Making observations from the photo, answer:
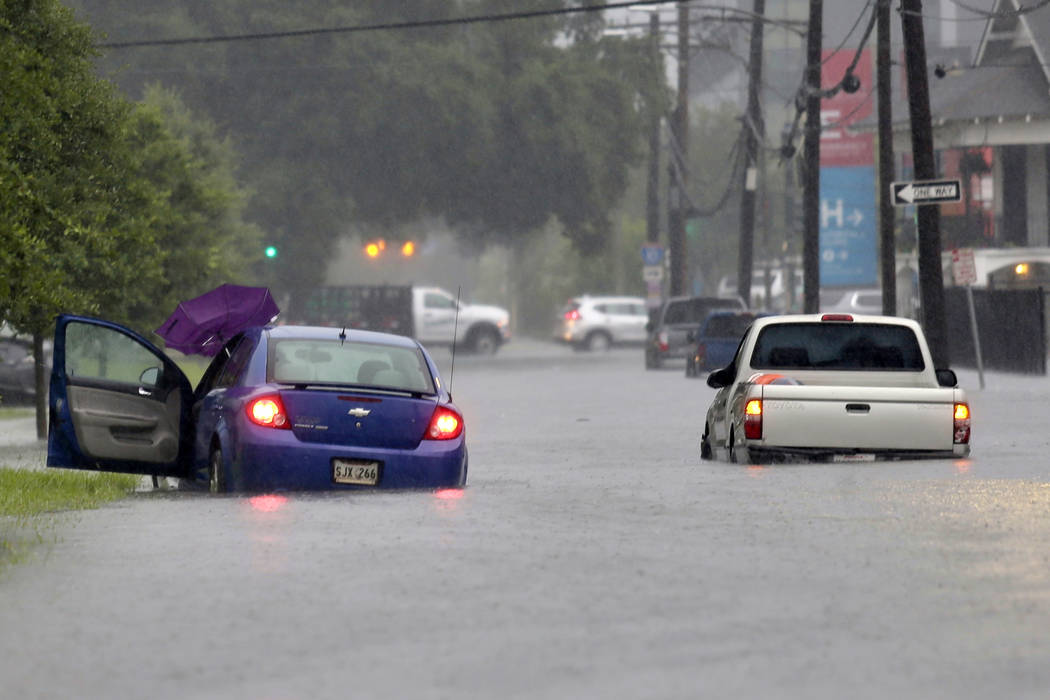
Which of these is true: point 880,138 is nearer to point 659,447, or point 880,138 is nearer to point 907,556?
point 659,447

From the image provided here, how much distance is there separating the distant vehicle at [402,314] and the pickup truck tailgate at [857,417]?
141ft

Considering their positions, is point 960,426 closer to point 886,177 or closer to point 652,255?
point 886,177

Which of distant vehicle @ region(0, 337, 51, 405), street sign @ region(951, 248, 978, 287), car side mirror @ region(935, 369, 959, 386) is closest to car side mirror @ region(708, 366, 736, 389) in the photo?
car side mirror @ region(935, 369, 959, 386)

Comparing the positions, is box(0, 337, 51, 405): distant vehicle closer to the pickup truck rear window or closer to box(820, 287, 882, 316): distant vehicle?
the pickup truck rear window

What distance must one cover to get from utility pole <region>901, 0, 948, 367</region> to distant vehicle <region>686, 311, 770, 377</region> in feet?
34.5

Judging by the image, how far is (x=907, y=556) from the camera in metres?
10.6

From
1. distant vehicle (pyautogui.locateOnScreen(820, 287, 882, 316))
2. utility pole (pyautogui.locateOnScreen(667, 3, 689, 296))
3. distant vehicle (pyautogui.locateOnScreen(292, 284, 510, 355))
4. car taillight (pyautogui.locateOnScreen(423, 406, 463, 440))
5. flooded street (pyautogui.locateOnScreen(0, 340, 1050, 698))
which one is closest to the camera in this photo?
flooded street (pyautogui.locateOnScreen(0, 340, 1050, 698))

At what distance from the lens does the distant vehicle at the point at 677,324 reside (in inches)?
1901

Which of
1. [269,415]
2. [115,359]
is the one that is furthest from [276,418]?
[115,359]

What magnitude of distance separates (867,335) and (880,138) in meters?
17.7

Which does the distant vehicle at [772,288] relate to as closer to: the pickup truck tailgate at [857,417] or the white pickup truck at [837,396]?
the white pickup truck at [837,396]

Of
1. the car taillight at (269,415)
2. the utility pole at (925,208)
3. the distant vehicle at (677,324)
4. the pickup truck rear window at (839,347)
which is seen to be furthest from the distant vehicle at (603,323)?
the car taillight at (269,415)

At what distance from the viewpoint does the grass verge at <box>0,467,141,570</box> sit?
1234 cm

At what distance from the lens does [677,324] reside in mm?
49750
